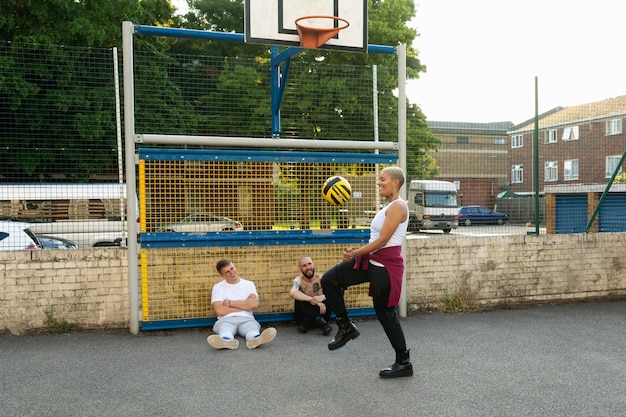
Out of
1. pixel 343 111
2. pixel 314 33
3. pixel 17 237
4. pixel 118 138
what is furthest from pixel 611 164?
pixel 17 237

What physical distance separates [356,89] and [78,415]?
20.5 ft

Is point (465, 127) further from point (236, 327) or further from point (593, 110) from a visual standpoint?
point (236, 327)

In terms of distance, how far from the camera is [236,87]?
30.0ft

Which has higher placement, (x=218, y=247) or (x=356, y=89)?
(x=356, y=89)

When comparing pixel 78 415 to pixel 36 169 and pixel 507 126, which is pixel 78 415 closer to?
pixel 36 169

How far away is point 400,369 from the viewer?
5.29 meters

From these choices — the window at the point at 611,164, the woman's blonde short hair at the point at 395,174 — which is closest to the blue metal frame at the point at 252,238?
the woman's blonde short hair at the point at 395,174

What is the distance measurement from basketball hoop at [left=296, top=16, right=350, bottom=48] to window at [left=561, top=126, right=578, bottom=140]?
12.7ft

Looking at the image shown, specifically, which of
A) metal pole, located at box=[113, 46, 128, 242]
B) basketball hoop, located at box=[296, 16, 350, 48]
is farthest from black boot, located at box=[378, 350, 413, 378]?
metal pole, located at box=[113, 46, 128, 242]

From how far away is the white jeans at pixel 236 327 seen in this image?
6.60 metres

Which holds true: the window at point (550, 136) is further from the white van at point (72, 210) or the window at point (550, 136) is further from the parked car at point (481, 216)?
the white van at point (72, 210)

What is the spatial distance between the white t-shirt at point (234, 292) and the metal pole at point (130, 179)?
101 centimetres

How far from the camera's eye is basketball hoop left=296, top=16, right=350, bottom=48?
23.4 ft

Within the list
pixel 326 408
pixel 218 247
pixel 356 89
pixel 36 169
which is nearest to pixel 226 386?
pixel 326 408
